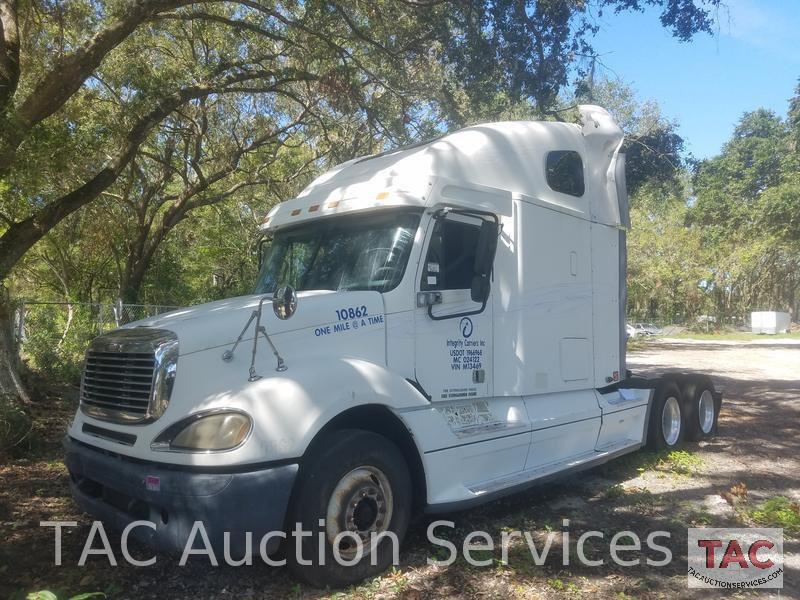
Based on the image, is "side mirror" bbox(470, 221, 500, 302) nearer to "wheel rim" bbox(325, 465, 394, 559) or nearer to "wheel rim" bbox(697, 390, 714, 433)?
"wheel rim" bbox(325, 465, 394, 559)

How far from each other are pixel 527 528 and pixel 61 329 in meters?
15.8

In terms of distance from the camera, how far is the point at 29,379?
10.4 meters

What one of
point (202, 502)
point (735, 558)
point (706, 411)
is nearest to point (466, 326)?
point (202, 502)

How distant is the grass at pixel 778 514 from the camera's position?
A: 511 cm

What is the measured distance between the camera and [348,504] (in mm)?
3953

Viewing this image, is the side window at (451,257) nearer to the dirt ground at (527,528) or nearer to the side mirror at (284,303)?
the side mirror at (284,303)

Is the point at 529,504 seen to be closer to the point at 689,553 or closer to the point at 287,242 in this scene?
the point at 689,553

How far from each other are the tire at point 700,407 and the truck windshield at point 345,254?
5.26 meters

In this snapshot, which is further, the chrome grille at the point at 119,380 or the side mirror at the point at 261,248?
the side mirror at the point at 261,248

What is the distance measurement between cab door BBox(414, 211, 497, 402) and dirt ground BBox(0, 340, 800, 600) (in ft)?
4.10

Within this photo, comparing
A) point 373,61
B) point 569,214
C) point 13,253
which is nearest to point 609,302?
point 569,214

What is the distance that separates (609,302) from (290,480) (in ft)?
14.9

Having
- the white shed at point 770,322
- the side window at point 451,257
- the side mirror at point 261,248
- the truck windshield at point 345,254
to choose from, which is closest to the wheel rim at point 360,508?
the truck windshield at point 345,254

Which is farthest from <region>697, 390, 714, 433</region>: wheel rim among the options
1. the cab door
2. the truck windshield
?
the truck windshield
